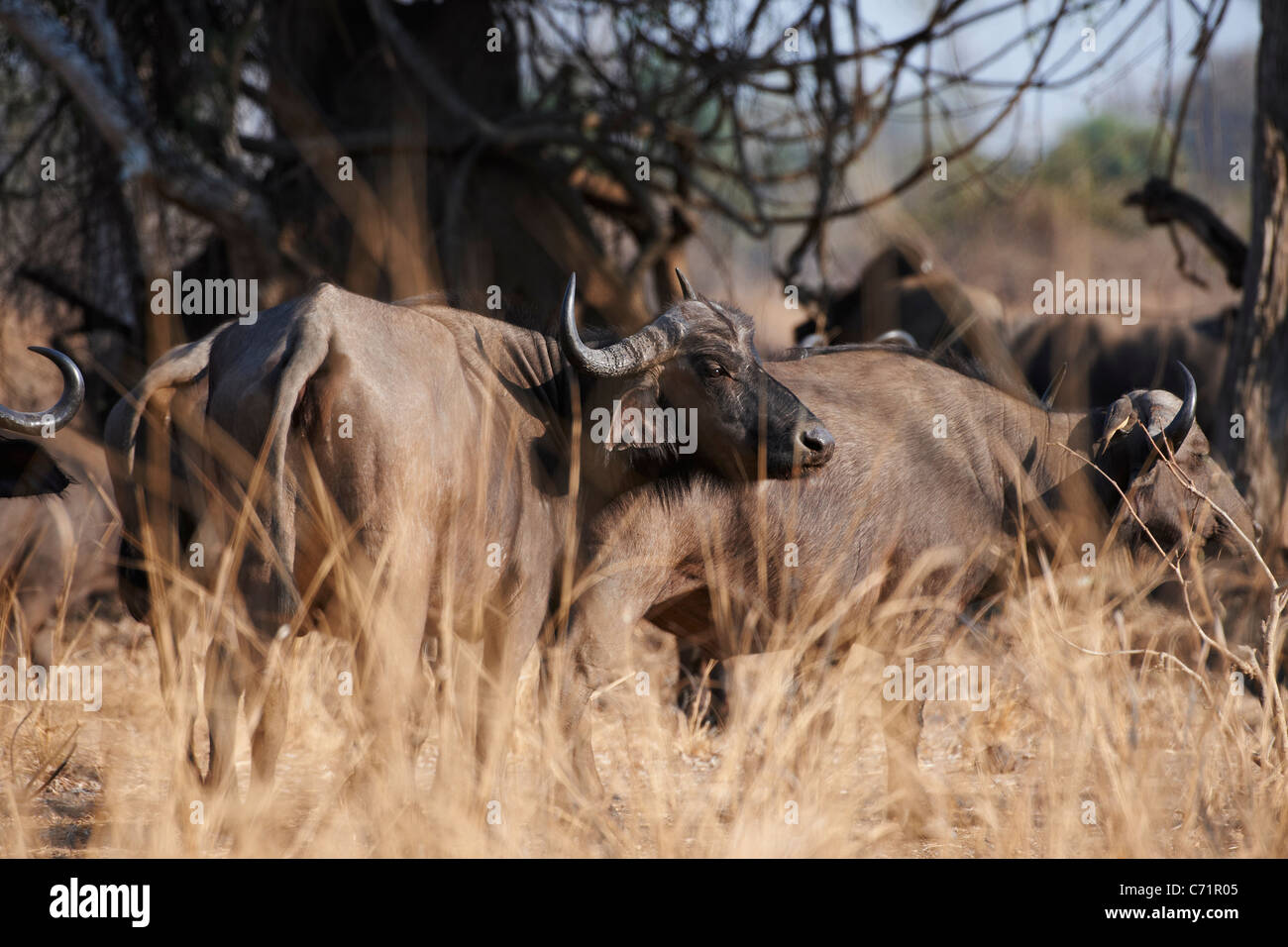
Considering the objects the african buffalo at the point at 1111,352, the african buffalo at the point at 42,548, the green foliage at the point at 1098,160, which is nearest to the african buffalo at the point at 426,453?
the african buffalo at the point at 42,548

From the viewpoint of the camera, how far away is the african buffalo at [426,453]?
141 inches

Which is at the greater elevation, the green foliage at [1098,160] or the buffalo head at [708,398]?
the green foliage at [1098,160]

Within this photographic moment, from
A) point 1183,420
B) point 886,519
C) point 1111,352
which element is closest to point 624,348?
point 886,519

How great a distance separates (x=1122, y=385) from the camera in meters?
9.84

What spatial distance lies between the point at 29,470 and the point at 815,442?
8.44 feet

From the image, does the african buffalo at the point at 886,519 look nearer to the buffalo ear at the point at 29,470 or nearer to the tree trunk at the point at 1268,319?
the tree trunk at the point at 1268,319

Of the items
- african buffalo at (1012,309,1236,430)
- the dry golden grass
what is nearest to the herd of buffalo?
the dry golden grass

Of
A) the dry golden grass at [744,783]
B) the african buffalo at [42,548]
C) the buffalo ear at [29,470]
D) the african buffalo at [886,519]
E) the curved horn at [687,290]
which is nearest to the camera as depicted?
the dry golden grass at [744,783]

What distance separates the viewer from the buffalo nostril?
430 centimetres

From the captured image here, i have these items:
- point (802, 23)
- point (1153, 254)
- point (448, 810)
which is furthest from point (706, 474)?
point (1153, 254)

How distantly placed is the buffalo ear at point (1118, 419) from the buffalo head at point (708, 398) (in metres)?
1.33

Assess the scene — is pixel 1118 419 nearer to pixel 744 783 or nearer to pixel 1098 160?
pixel 744 783

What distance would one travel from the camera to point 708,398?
448 cm

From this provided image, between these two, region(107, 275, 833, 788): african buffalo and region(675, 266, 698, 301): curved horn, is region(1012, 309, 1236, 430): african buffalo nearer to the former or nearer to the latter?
region(675, 266, 698, 301): curved horn
